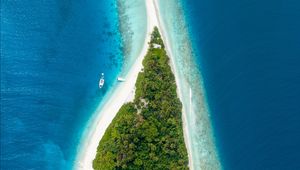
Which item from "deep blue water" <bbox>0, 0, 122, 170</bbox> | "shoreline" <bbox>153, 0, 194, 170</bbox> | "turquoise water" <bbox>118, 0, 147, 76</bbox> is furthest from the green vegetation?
"deep blue water" <bbox>0, 0, 122, 170</bbox>

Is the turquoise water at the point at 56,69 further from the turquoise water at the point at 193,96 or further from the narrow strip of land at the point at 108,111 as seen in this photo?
the turquoise water at the point at 193,96

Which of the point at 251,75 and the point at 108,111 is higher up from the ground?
the point at 108,111

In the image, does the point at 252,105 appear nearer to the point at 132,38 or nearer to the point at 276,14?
the point at 276,14

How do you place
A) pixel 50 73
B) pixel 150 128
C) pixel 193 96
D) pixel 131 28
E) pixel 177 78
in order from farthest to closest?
1. pixel 193 96
2. pixel 177 78
3. pixel 131 28
4. pixel 150 128
5. pixel 50 73

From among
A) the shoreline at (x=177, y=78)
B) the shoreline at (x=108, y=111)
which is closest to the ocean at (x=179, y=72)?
the shoreline at (x=177, y=78)

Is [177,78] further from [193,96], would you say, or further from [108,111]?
[108,111]

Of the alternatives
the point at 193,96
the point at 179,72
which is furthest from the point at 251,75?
the point at 179,72

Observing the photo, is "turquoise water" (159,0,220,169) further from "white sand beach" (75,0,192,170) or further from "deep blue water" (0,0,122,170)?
→ "deep blue water" (0,0,122,170)
